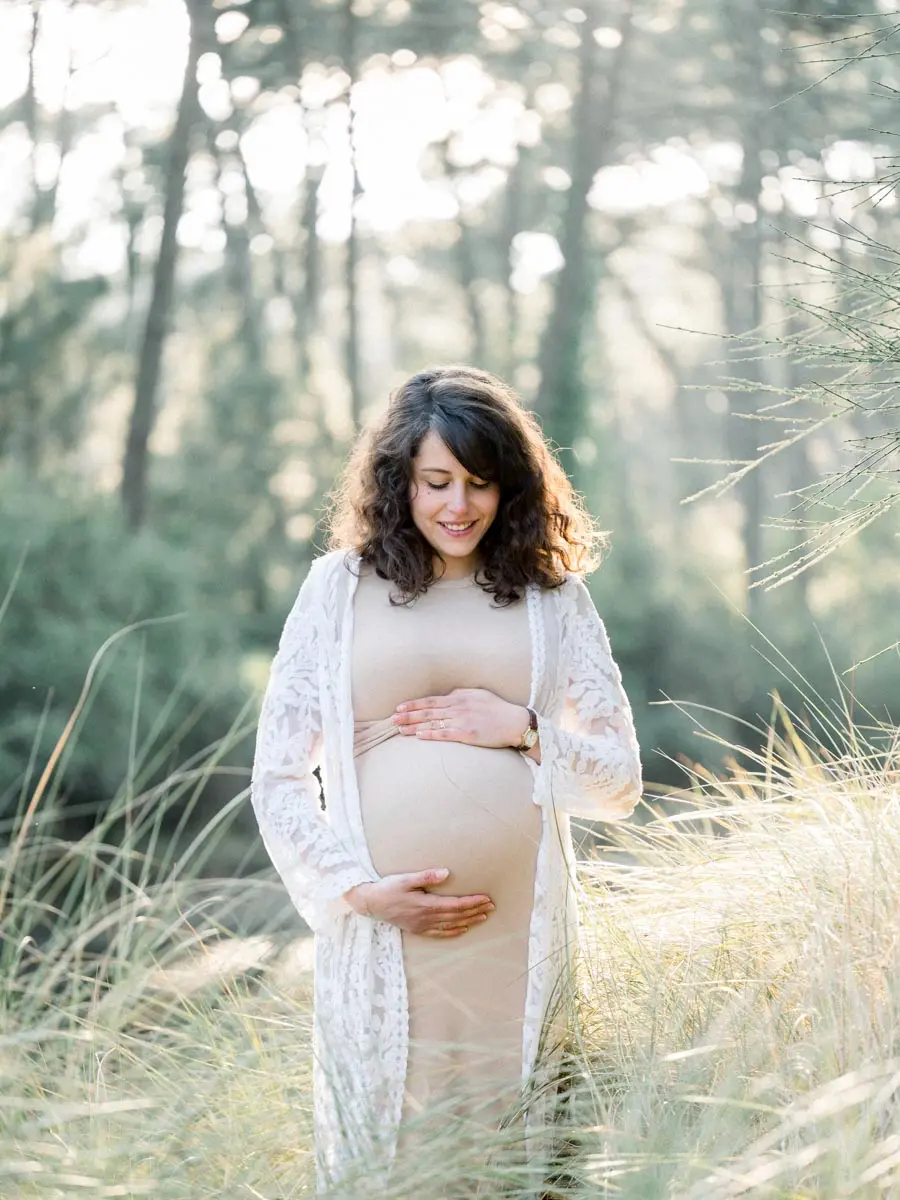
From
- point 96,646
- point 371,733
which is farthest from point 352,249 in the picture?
point 371,733

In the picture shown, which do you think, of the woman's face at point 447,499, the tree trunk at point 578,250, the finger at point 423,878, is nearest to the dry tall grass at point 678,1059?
the finger at point 423,878

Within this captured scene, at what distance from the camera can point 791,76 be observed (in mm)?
19969

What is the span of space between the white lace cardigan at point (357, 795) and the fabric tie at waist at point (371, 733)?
0.16 feet

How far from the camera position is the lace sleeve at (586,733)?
8.95 ft

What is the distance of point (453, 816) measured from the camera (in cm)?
264

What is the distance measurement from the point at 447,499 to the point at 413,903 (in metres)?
0.77

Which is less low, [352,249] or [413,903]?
[352,249]

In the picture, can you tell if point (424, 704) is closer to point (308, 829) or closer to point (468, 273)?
point (308, 829)

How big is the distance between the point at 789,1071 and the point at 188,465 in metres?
14.8

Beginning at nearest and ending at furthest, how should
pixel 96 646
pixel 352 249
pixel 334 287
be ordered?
pixel 96 646 < pixel 352 249 < pixel 334 287

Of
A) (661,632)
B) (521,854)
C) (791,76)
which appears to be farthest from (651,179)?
(521,854)

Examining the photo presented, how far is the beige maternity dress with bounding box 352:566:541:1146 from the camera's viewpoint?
2.58m

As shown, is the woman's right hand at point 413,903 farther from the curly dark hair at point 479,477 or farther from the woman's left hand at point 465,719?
the curly dark hair at point 479,477

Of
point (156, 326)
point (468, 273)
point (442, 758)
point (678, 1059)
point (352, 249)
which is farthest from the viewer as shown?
point (468, 273)
